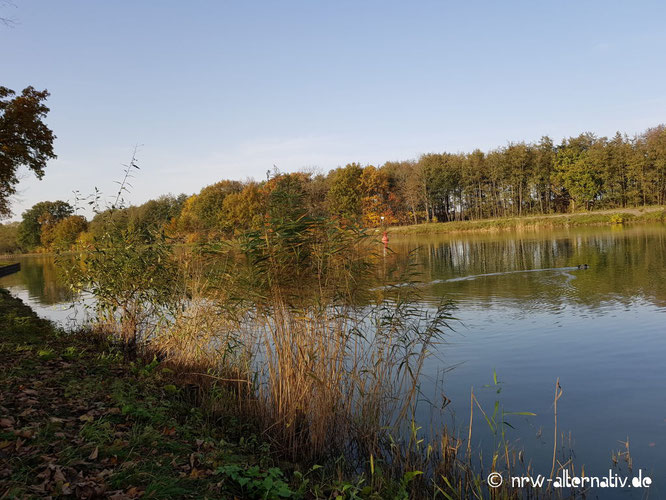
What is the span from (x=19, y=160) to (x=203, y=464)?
27.5 meters

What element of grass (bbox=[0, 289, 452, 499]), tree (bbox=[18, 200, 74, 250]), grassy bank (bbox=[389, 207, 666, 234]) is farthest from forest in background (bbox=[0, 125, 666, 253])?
grass (bbox=[0, 289, 452, 499])

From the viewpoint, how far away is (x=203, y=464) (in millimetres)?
4832

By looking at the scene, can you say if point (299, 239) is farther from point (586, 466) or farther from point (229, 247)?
point (586, 466)

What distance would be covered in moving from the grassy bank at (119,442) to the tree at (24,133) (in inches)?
818

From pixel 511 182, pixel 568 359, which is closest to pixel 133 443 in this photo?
pixel 568 359

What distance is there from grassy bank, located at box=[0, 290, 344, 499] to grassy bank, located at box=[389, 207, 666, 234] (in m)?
50.0

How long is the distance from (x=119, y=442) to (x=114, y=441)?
11 cm

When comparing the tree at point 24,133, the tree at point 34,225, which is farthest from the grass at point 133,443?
the tree at point 34,225

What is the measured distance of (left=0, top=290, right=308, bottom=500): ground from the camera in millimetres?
3998

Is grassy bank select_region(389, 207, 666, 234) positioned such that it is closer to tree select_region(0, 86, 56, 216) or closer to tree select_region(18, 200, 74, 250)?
tree select_region(0, 86, 56, 216)

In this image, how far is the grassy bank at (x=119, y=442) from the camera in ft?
13.2

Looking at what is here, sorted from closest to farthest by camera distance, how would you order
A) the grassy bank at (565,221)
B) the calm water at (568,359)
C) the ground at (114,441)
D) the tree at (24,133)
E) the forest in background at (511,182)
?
the ground at (114,441), the calm water at (568,359), the tree at (24,133), the grassy bank at (565,221), the forest in background at (511,182)

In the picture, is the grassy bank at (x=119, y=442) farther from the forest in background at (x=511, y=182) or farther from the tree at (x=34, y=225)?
the tree at (x=34, y=225)

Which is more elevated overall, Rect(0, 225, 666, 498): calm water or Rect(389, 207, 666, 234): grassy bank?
Rect(389, 207, 666, 234): grassy bank
